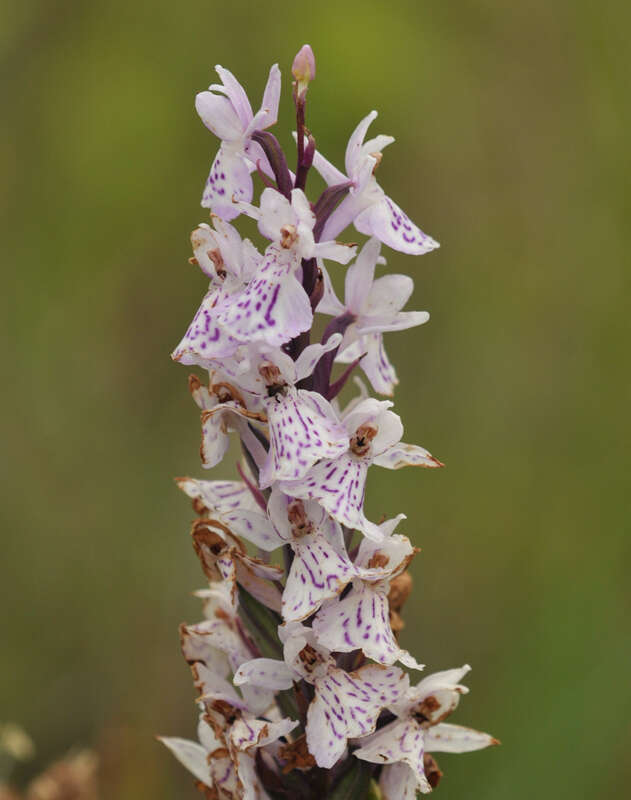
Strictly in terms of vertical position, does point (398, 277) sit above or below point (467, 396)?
above

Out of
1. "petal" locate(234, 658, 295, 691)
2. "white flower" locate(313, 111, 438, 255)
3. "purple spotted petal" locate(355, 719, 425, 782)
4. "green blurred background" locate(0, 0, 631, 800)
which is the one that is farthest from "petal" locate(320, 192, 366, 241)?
"green blurred background" locate(0, 0, 631, 800)

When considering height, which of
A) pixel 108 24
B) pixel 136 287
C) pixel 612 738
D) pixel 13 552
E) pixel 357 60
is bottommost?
pixel 612 738

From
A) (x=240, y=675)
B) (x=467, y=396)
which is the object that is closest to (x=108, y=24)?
(x=467, y=396)

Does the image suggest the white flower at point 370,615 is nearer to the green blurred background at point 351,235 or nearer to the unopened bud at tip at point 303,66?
the unopened bud at tip at point 303,66

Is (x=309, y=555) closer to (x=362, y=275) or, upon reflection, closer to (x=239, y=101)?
(x=362, y=275)

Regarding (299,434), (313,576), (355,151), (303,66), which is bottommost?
(313,576)

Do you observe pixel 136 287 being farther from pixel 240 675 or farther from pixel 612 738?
pixel 240 675

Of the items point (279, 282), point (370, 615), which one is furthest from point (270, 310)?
point (370, 615)
